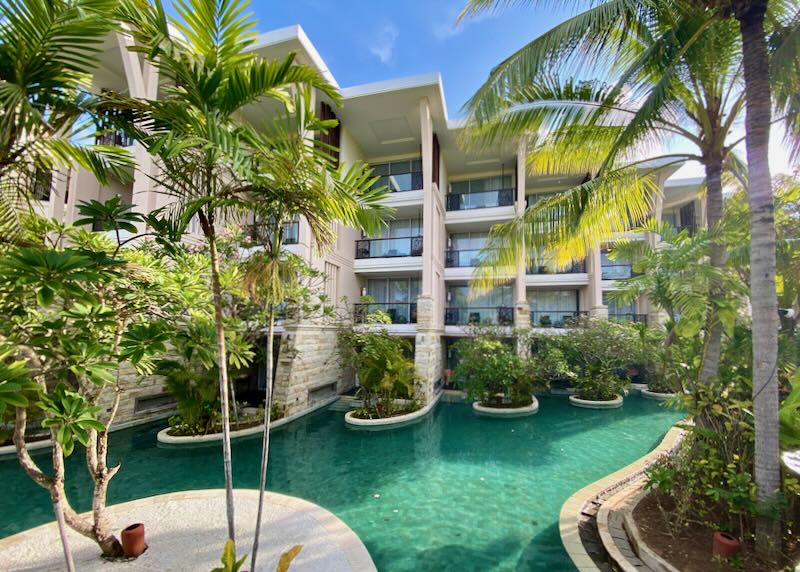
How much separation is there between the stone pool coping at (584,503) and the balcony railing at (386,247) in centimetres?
970

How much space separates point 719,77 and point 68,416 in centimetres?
793

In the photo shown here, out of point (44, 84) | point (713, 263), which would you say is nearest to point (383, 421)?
point (713, 263)

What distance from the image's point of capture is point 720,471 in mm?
3830

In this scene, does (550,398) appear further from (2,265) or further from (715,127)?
(2,265)

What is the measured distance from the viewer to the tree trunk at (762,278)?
3.33 meters

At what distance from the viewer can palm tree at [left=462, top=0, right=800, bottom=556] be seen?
3.41 m

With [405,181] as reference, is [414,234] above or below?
below

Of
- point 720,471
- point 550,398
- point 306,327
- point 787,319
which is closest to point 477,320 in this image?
point 550,398

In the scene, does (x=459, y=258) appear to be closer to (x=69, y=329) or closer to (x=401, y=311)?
(x=401, y=311)

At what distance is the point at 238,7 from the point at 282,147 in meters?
0.88

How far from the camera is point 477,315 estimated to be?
1534 centimetres

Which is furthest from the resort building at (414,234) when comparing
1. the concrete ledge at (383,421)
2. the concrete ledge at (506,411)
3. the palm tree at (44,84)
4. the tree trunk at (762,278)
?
the palm tree at (44,84)

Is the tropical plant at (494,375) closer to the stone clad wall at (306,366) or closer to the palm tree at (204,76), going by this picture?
the stone clad wall at (306,366)

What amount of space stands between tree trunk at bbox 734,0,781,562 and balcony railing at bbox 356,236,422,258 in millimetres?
10881
